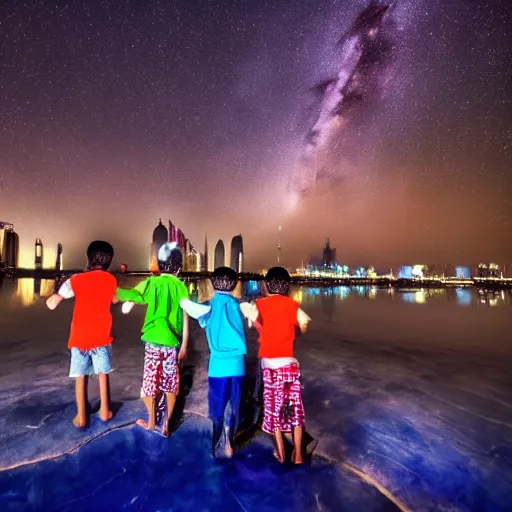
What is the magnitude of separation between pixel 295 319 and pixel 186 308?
4.16 feet

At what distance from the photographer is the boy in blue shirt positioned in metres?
3.48

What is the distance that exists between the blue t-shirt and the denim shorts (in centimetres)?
152

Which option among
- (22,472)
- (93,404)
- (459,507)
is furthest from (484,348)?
(22,472)

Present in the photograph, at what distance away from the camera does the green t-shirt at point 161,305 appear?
3883 mm

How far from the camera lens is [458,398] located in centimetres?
567

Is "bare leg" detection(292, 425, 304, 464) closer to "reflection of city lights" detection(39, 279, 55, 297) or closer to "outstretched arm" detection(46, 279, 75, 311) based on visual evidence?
"outstretched arm" detection(46, 279, 75, 311)

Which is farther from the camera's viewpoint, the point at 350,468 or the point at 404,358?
the point at 404,358

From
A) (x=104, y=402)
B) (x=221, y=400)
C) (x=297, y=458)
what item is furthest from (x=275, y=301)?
(x=104, y=402)

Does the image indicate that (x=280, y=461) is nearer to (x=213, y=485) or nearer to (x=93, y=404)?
(x=213, y=485)

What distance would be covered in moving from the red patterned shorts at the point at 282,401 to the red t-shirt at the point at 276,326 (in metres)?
0.21

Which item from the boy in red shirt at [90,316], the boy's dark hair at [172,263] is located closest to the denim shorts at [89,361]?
the boy in red shirt at [90,316]

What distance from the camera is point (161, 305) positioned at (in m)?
3.93

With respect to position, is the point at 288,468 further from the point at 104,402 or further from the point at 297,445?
the point at 104,402

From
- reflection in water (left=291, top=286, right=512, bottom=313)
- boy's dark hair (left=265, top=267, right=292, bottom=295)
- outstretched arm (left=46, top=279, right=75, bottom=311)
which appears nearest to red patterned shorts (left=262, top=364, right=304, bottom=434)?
boy's dark hair (left=265, top=267, right=292, bottom=295)
